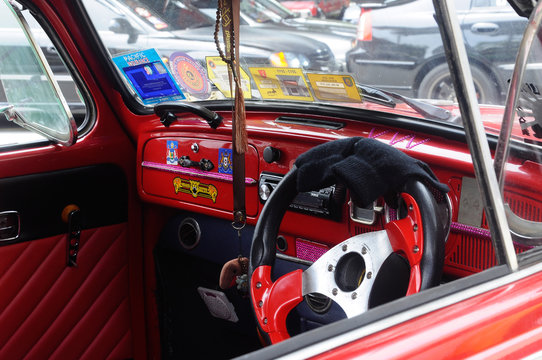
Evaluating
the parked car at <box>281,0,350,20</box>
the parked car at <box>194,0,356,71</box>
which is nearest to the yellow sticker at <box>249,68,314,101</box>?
the parked car at <box>194,0,356,71</box>

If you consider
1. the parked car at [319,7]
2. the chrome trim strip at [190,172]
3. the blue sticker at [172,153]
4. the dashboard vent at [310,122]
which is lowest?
the chrome trim strip at [190,172]

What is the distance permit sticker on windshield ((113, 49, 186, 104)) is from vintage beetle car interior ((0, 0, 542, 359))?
1 centimetres

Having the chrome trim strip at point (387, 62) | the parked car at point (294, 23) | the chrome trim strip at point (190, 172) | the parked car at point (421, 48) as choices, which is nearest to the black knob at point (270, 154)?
the chrome trim strip at point (190, 172)

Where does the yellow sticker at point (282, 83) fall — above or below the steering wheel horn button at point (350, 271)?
above

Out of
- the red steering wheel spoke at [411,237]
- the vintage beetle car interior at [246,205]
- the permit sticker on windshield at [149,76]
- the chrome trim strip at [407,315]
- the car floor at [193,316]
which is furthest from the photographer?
the permit sticker on windshield at [149,76]

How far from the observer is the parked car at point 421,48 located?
168 centimetres

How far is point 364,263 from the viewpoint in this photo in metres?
1.36

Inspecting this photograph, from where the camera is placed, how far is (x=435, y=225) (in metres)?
1.17

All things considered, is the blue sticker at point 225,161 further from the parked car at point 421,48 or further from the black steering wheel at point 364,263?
the black steering wheel at point 364,263

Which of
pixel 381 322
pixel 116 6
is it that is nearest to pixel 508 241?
pixel 381 322

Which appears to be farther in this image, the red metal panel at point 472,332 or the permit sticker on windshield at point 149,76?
the permit sticker on windshield at point 149,76

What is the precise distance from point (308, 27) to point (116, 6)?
7.80ft

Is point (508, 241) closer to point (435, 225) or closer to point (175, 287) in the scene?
point (435, 225)

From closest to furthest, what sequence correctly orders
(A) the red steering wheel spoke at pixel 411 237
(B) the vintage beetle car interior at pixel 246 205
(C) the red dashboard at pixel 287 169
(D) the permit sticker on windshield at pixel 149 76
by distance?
(B) the vintage beetle car interior at pixel 246 205, (A) the red steering wheel spoke at pixel 411 237, (C) the red dashboard at pixel 287 169, (D) the permit sticker on windshield at pixel 149 76
